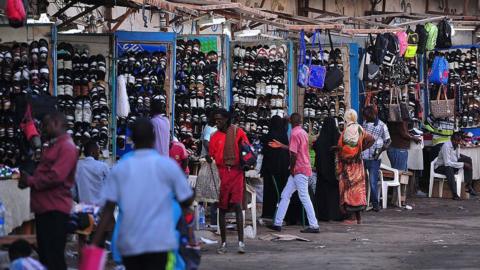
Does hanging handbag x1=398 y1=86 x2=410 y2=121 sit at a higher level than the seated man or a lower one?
higher

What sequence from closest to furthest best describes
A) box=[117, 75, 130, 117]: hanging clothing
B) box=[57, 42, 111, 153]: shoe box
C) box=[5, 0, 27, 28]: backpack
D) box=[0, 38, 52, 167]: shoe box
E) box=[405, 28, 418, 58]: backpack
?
box=[5, 0, 27, 28]: backpack, box=[0, 38, 52, 167]: shoe box, box=[57, 42, 111, 153]: shoe box, box=[117, 75, 130, 117]: hanging clothing, box=[405, 28, 418, 58]: backpack

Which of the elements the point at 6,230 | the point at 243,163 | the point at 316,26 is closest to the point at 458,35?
A: the point at 316,26

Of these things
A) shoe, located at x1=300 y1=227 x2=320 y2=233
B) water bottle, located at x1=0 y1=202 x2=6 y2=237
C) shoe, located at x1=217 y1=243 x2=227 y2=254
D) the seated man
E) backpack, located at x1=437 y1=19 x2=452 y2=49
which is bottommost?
shoe, located at x1=300 y1=227 x2=320 y2=233

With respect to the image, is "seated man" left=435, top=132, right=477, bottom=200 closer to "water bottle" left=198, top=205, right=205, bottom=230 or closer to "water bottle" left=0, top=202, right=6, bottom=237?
"water bottle" left=198, top=205, right=205, bottom=230

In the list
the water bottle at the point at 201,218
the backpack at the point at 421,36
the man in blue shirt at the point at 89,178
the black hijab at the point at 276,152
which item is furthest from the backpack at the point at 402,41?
the man in blue shirt at the point at 89,178

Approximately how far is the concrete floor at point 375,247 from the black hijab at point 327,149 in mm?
886

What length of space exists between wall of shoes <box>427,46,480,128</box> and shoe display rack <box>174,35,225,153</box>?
8.75 m

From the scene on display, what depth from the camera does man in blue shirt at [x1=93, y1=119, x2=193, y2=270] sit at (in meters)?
7.96

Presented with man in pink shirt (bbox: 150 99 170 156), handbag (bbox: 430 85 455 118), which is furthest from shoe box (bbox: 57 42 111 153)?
handbag (bbox: 430 85 455 118)

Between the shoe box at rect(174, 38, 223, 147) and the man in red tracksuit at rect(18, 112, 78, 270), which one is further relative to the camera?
the shoe box at rect(174, 38, 223, 147)

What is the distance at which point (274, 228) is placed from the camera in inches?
701

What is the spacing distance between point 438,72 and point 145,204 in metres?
19.2

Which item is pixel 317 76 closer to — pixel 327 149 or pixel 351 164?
pixel 327 149

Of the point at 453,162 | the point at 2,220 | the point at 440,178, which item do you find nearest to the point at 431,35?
the point at 453,162
